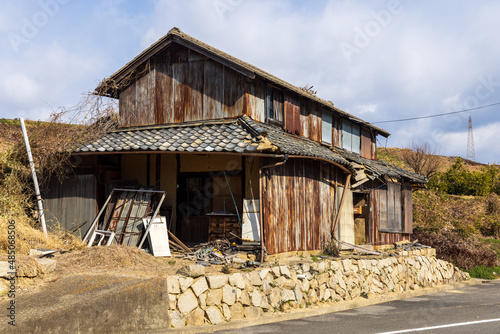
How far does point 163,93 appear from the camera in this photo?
1630 centimetres

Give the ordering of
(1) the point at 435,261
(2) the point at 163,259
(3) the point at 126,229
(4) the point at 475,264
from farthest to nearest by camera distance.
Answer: (4) the point at 475,264, (1) the point at 435,261, (3) the point at 126,229, (2) the point at 163,259

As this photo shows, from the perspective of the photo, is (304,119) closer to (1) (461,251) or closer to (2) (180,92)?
(2) (180,92)

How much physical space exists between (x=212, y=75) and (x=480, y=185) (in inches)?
1117

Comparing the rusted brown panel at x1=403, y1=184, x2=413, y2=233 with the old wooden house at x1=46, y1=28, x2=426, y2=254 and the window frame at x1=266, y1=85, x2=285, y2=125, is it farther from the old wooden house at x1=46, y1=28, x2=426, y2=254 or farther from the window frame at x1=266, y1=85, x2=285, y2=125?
the window frame at x1=266, y1=85, x2=285, y2=125

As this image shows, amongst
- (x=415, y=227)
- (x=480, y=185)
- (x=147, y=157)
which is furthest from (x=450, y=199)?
(x=147, y=157)

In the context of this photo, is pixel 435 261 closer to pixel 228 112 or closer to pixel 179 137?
pixel 228 112

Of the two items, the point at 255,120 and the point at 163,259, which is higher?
the point at 255,120

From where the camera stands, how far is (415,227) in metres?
25.0

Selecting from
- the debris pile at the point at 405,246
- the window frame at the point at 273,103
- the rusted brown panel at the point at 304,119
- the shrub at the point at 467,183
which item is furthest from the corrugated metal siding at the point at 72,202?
the shrub at the point at 467,183

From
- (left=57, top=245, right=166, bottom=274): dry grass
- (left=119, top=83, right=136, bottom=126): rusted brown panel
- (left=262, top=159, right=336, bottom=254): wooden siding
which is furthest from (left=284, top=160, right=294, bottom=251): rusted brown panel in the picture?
(left=119, top=83, right=136, bottom=126): rusted brown panel

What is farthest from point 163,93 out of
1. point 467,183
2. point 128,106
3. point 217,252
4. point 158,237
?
point 467,183

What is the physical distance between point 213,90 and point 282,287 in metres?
7.24

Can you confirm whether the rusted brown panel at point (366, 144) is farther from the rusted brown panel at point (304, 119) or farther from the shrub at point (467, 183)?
the shrub at point (467, 183)

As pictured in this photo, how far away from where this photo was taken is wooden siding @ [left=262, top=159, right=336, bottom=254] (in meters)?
12.7
